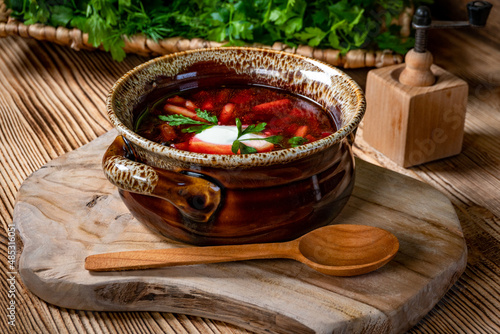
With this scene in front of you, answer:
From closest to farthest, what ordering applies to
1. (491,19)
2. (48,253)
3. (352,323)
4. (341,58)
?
(352,323), (48,253), (341,58), (491,19)

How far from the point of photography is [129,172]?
88 centimetres

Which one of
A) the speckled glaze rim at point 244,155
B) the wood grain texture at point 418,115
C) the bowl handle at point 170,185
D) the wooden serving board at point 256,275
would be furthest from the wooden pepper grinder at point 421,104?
the bowl handle at point 170,185

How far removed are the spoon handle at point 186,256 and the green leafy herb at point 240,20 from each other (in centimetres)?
88

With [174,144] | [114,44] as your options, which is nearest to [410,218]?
[174,144]

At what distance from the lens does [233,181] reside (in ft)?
2.90

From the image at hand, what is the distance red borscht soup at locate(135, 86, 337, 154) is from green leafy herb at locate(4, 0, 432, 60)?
574 millimetres

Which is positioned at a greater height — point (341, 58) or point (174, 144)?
point (174, 144)

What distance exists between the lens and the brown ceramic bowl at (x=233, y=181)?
0.87 meters

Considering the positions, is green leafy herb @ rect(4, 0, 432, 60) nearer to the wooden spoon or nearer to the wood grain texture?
the wood grain texture

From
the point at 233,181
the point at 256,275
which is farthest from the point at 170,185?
the point at 256,275

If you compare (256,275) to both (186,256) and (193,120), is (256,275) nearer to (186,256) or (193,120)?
(186,256)

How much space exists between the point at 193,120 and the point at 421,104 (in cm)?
56

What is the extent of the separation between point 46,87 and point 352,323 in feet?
4.12

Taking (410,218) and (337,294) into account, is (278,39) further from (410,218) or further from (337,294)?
(337,294)
